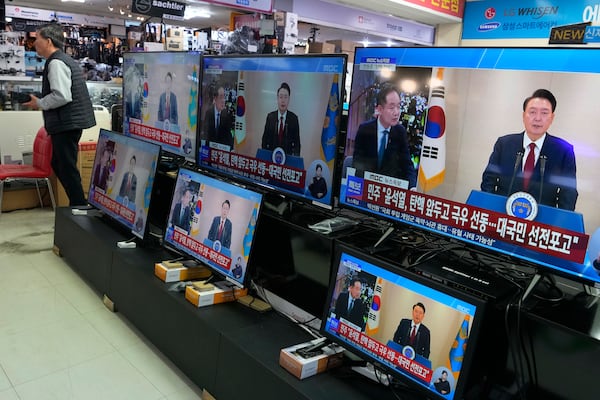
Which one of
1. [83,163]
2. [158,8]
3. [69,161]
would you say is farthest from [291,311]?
[158,8]

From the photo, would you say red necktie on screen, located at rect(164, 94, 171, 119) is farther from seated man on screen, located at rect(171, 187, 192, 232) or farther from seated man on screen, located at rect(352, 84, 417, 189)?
seated man on screen, located at rect(352, 84, 417, 189)

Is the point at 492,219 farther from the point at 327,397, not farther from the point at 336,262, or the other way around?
the point at 327,397

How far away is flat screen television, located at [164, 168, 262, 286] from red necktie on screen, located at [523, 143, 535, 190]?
43.7 inches

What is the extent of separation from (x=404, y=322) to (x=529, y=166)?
2.05ft

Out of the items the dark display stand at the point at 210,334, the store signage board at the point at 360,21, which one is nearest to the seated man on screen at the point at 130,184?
the dark display stand at the point at 210,334

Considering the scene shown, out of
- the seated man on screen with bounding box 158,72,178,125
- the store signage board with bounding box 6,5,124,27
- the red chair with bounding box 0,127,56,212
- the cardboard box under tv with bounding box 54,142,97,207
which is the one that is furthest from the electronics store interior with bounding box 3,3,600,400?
the store signage board with bounding box 6,5,124,27

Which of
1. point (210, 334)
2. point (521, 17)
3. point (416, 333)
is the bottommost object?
point (210, 334)

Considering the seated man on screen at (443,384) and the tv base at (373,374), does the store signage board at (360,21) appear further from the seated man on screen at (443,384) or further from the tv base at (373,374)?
the seated man on screen at (443,384)

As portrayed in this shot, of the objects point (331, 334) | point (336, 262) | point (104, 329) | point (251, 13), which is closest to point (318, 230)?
point (336, 262)

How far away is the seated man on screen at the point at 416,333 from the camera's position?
1530mm

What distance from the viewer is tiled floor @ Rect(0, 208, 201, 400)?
221 cm

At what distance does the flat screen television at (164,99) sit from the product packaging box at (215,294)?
1.06 metres

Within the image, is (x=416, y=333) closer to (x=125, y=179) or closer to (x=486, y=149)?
(x=486, y=149)

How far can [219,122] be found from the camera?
283 centimetres
